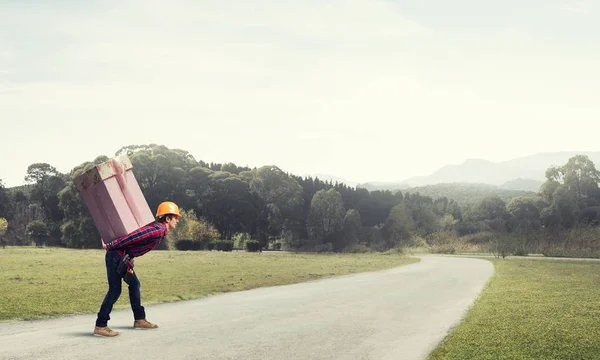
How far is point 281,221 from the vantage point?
87.3 m

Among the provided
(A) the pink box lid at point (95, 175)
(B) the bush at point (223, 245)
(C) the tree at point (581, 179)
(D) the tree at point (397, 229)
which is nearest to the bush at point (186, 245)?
(B) the bush at point (223, 245)

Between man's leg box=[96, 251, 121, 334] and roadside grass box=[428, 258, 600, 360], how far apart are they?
5.41 meters

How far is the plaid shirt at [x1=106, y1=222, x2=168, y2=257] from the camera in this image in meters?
8.90

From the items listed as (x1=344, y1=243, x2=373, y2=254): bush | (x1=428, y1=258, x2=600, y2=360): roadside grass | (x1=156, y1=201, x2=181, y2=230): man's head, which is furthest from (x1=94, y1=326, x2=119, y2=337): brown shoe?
(x1=344, y1=243, x2=373, y2=254): bush

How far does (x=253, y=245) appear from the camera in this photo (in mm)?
62125

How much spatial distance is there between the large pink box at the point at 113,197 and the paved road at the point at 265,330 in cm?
188

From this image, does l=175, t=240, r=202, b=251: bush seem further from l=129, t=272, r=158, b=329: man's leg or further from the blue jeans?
the blue jeans

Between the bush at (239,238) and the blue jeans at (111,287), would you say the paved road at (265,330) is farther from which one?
the bush at (239,238)

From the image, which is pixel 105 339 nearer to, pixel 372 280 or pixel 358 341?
pixel 358 341

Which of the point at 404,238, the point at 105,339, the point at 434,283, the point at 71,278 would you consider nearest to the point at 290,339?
the point at 105,339

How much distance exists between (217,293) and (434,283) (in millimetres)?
9104

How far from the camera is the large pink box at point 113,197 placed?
28.1 ft

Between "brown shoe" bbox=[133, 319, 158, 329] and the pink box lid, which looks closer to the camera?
the pink box lid

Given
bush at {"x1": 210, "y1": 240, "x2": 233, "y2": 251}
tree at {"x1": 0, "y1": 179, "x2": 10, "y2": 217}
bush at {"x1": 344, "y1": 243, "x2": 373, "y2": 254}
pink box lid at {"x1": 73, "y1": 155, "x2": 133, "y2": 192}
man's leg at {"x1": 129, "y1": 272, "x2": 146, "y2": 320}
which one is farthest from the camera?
tree at {"x1": 0, "y1": 179, "x2": 10, "y2": 217}
